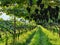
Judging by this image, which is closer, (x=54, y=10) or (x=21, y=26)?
(x=21, y=26)

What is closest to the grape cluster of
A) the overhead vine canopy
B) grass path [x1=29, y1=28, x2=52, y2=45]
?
the overhead vine canopy

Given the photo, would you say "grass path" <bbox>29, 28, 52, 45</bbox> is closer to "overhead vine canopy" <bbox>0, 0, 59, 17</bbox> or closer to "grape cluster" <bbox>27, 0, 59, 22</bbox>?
"overhead vine canopy" <bbox>0, 0, 59, 17</bbox>

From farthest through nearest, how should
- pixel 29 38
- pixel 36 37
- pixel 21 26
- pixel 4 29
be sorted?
1. pixel 21 26
2. pixel 4 29
3. pixel 29 38
4. pixel 36 37

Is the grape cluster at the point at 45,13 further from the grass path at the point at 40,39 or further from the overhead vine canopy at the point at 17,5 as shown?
the grass path at the point at 40,39

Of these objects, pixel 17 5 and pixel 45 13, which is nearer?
pixel 17 5

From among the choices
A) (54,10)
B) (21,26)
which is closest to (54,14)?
(54,10)

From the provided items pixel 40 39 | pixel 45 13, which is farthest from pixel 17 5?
pixel 40 39

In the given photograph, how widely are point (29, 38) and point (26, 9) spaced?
117 inches

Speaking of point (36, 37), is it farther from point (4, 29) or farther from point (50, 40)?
point (4, 29)

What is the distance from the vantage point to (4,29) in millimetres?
4867

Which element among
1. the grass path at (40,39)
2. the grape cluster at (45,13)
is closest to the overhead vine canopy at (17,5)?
the grape cluster at (45,13)

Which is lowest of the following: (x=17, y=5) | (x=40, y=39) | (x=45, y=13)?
(x=45, y=13)

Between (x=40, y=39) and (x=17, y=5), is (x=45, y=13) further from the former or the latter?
(x=40, y=39)

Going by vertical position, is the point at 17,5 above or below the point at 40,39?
below
